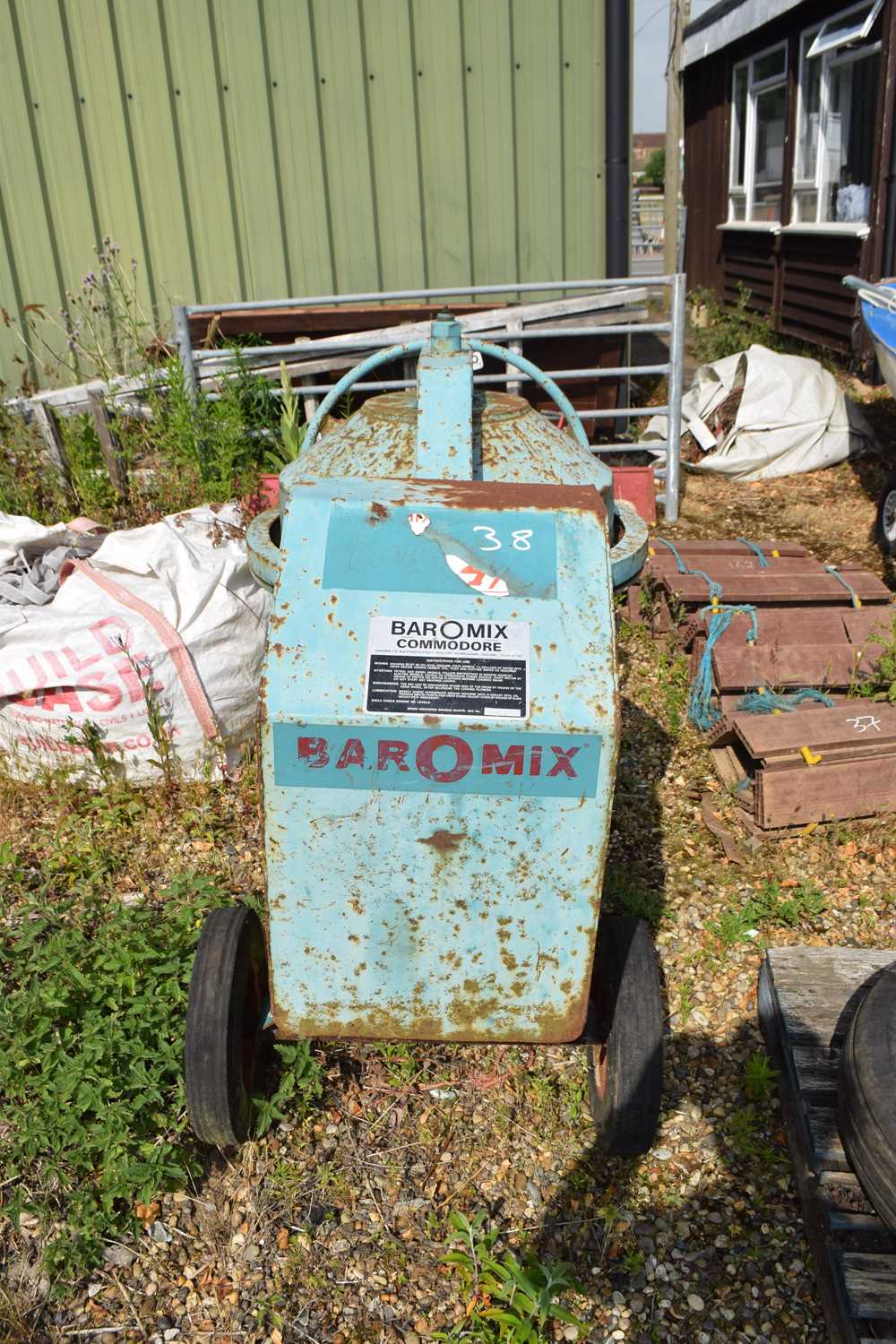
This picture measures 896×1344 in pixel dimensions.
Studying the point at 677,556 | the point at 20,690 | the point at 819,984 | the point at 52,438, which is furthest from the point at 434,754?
the point at 52,438

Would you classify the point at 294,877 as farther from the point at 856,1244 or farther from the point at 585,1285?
the point at 856,1244

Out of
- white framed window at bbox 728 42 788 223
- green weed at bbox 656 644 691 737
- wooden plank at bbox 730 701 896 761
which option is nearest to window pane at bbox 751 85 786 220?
white framed window at bbox 728 42 788 223

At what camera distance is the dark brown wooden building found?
8.80 metres

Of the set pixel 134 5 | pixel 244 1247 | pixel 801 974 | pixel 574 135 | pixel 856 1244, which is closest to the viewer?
pixel 856 1244

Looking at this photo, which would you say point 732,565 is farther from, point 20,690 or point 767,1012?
point 20,690

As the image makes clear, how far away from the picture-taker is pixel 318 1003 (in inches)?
82.3

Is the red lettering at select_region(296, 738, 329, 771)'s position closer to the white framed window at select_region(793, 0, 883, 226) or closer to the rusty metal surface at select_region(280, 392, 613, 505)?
the rusty metal surface at select_region(280, 392, 613, 505)

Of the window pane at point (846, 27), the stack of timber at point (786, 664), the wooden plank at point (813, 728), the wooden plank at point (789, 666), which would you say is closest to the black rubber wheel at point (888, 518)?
the stack of timber at point (786, 664)

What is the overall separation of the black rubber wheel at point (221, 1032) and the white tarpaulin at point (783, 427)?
6.14 m

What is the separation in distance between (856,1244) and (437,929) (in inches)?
45.1

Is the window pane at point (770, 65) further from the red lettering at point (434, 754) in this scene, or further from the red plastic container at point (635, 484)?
the red lettering at point (434, 754)

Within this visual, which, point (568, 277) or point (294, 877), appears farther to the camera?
point (568, 277)

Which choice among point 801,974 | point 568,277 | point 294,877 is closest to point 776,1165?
point 801,974

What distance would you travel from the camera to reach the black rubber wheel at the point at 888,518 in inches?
234
